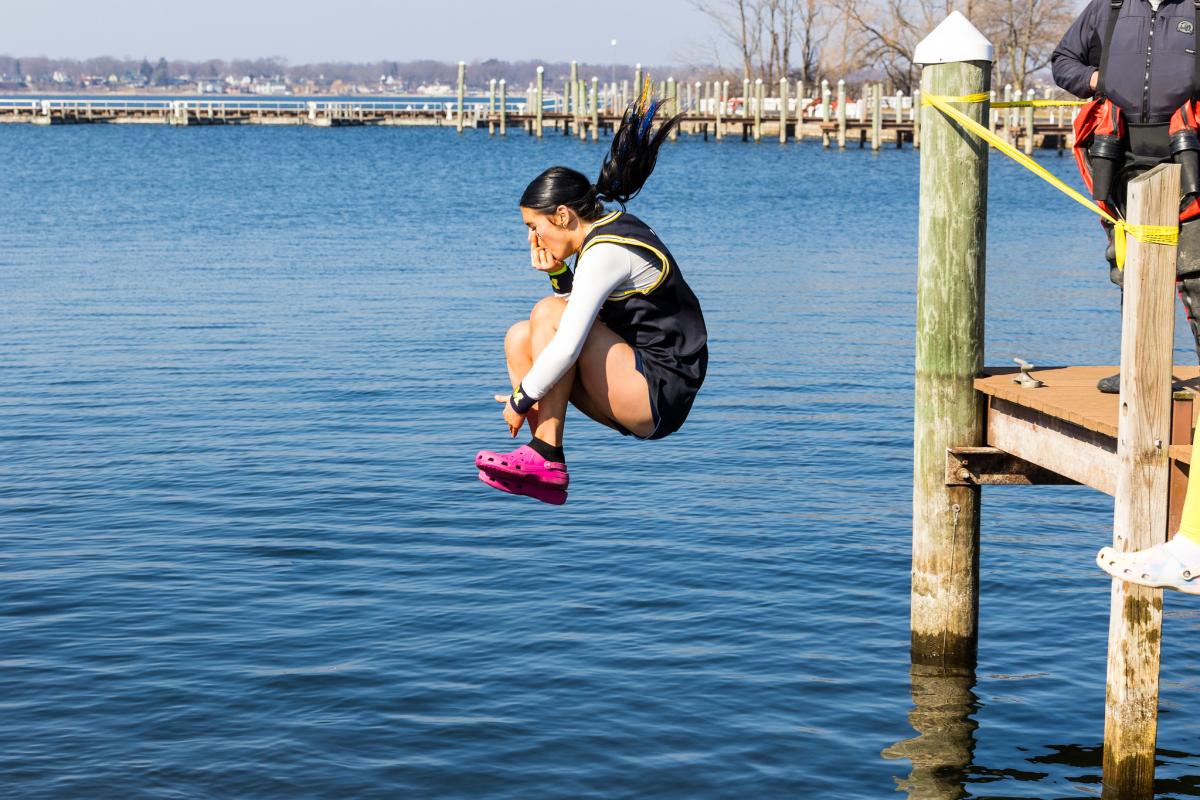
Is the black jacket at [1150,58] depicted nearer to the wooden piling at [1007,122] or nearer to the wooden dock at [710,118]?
the wooden dock at [710,118]

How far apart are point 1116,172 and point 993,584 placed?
187 inches

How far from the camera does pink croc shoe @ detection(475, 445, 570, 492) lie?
18.5 feet

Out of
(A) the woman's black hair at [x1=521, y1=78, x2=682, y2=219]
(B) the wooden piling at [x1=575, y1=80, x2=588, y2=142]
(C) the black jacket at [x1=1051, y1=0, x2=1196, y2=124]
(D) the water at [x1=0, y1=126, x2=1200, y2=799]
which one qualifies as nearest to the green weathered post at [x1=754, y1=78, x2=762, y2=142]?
(B) the wooden piling at [x1=575, y1=80, x2=588, y2=142]

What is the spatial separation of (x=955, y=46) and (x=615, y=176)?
8.94ft

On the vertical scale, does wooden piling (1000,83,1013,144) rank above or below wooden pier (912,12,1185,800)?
above

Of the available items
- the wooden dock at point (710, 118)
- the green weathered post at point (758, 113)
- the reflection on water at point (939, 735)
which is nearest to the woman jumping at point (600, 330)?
the reflection on water at point (939, 735)

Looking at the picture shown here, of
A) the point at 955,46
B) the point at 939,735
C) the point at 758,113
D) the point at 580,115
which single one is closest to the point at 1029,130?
the point at 758,113

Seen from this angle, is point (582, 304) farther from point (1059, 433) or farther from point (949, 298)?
point (949, 298)

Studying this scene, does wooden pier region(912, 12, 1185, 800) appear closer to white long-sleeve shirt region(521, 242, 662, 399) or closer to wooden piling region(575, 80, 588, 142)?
white long-sleeve shirt region(521, 242, 662, 399)

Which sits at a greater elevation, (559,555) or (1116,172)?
(1116,172)

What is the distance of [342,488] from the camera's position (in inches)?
540

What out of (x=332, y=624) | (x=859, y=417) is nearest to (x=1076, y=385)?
(x=332, y=624)

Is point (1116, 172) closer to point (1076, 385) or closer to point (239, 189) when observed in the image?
point (1076, 385)

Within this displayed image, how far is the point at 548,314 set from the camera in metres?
5.64
